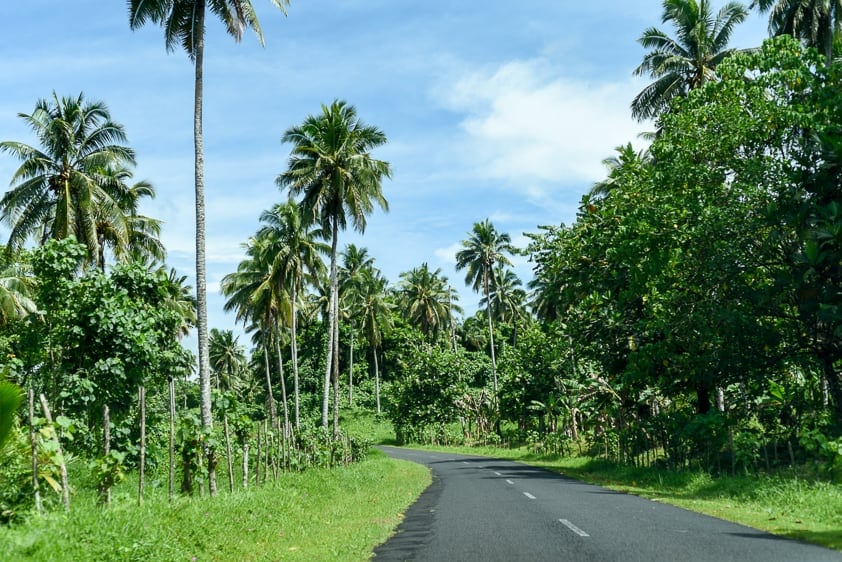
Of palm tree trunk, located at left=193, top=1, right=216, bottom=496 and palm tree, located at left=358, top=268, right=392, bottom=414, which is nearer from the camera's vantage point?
palm tree trunk, located at left=193, top=1, right=216, bottom=496

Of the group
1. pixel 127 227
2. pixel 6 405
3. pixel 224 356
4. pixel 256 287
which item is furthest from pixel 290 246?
pixel 224 356

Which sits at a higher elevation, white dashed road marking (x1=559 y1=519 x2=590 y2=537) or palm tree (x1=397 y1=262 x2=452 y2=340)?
palm tree (x1=397 y1=262 x2=452 y2=340)

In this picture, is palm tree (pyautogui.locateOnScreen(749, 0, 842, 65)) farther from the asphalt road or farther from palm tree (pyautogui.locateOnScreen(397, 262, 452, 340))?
Answer: palm tree (pyautogui.locateOnScreen(397, 262, 452, 340))

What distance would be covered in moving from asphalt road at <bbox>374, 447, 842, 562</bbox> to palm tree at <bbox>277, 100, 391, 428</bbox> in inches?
716

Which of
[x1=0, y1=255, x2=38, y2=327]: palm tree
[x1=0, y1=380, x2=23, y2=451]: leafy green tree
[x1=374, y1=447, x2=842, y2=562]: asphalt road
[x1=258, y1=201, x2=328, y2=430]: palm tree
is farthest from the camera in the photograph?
[x1=258, y1=201, x2=328, y2=430]: palm tree

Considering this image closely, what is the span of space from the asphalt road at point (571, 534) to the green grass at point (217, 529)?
80 cm

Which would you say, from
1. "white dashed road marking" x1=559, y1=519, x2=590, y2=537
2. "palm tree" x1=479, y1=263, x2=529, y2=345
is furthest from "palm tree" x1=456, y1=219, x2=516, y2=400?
"white dashed road marking" x1=559, y1=519, x2=590, y2=537

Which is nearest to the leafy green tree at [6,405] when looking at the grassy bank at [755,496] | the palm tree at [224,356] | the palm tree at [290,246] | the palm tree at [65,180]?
the grassy bank at [755,496]

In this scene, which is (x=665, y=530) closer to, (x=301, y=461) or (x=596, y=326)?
(x=596, y=326)

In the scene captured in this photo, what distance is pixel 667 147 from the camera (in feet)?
64.3

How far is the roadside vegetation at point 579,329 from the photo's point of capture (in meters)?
11.3

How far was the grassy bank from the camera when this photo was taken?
11.2 m

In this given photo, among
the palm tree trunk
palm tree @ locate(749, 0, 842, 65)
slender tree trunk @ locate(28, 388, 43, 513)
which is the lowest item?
slender tree trunk @ locate(28, 388, 43, 513)

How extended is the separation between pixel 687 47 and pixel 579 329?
564 inches
